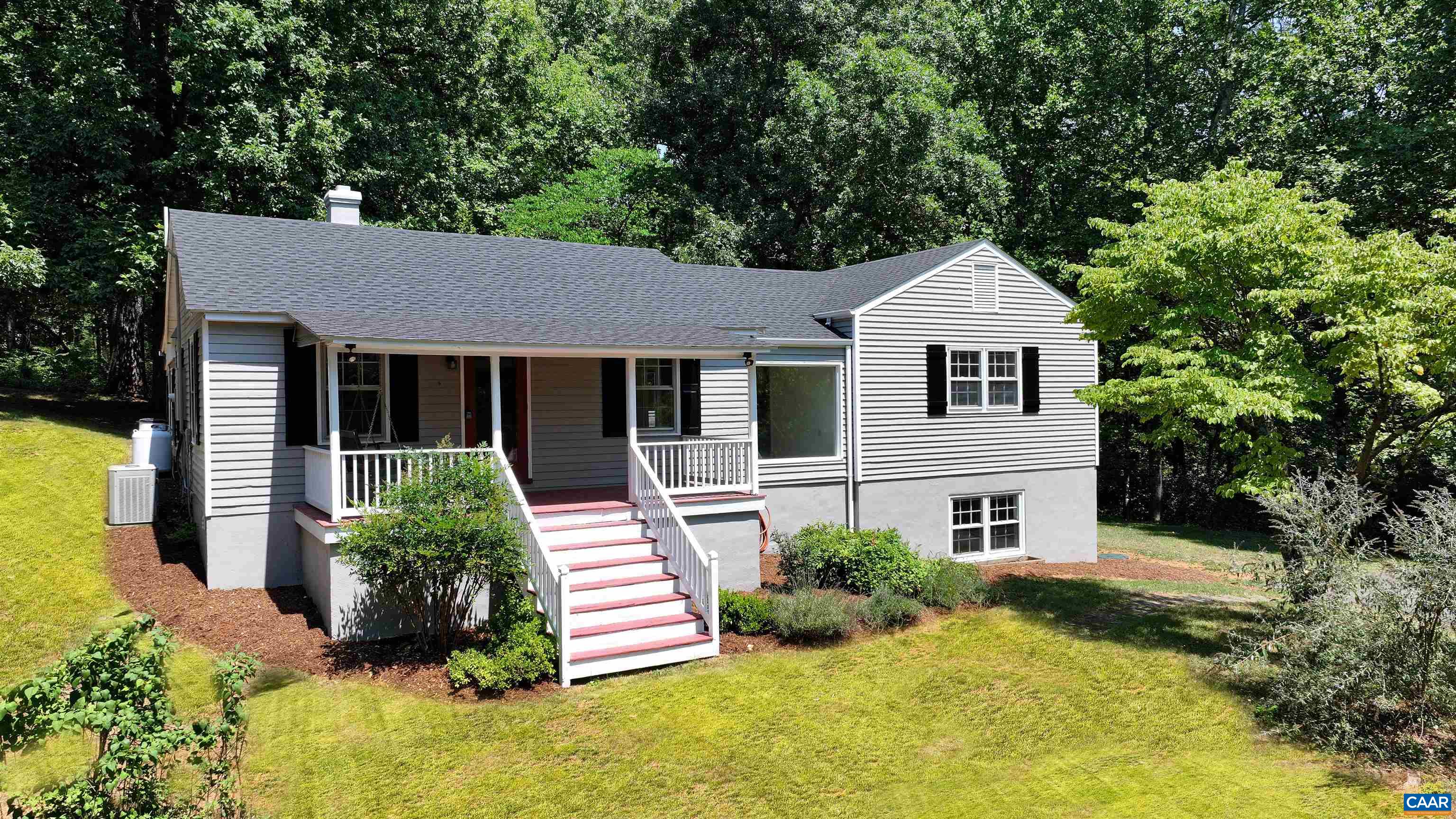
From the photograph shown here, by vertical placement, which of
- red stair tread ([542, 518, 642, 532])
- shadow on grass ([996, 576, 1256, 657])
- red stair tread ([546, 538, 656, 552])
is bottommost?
shadow on grass ([996, 576, 1256, 657])

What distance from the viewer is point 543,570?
9.27 metres

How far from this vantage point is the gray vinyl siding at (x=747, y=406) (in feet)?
47.2

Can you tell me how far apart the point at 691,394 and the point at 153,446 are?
410 inches

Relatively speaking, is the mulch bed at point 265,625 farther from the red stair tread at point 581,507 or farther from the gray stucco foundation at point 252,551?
the red stair tread at point 581,507

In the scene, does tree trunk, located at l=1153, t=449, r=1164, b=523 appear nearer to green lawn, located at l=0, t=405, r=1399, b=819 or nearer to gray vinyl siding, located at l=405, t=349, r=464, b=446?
green lawn, located at l=0, t=405, r=1399, b=819

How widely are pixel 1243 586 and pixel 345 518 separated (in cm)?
1422

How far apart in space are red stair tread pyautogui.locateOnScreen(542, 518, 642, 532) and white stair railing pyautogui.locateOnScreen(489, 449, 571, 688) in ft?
0.65

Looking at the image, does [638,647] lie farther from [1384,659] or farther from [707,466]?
[1384,659]

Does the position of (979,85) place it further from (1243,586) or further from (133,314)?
(133,314)

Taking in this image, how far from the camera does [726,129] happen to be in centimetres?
3145

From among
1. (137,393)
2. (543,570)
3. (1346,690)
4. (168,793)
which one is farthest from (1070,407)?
(137,393)

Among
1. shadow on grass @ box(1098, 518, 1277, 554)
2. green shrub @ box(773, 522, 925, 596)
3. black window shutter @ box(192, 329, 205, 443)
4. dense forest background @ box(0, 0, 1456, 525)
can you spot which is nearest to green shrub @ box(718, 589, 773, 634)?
green shrub @ box(773, 522, 925, 596)

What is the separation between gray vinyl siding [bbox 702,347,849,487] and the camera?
14.4 meters

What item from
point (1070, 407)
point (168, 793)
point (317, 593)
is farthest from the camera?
point (1070, 407)
